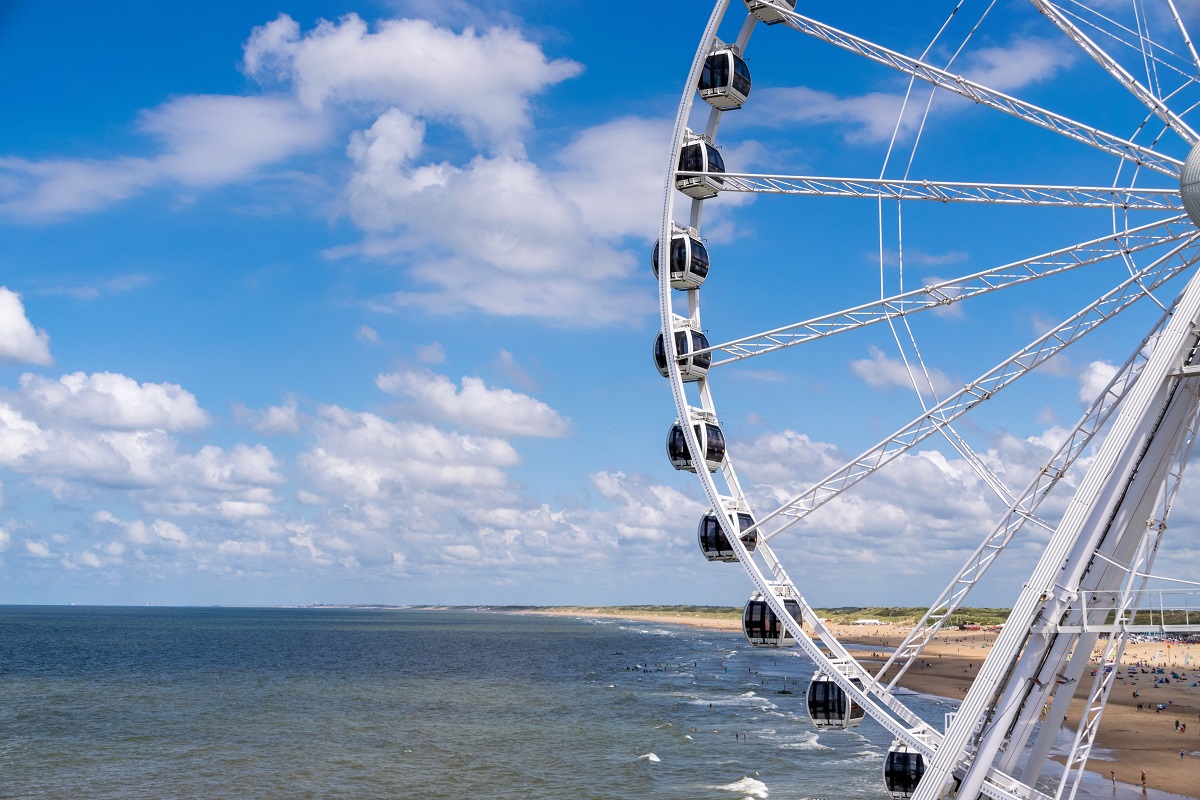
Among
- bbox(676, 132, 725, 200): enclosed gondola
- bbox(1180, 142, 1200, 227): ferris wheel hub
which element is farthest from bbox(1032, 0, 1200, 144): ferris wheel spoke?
bbox(676, 132, 725, 200): enclosed gondola

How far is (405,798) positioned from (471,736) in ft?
66.6

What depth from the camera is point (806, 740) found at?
70312 millimetres

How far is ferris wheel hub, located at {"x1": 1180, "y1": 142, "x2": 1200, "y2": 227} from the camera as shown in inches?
768

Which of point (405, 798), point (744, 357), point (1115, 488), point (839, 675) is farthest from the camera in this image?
point (405, 798)

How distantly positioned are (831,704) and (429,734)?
56.0 meters

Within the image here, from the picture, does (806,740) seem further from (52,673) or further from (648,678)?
(52,673)

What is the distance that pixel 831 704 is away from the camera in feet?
77.3

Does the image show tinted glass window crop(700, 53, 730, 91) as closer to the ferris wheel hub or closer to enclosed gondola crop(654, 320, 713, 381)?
enclosed gondola crop(654, 320, 713, 381)

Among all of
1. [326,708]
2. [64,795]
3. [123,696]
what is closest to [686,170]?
[64,795]

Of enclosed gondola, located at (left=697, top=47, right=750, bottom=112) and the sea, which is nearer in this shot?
enclosed gondola, located at (left=697, top=47, right=750, bottom=112)

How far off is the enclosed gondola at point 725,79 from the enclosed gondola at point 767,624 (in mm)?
13374

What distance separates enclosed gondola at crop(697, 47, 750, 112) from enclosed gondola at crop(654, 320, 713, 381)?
6311mm

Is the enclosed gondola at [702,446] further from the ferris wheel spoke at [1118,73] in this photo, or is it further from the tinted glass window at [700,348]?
the ferris wheel spoke at [1118,73]

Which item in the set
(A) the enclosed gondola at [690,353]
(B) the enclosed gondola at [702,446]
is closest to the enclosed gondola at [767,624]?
(B) the enclosed gondola at [702,446]
